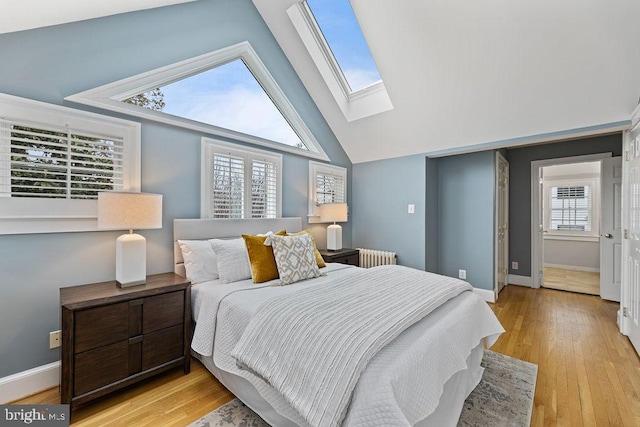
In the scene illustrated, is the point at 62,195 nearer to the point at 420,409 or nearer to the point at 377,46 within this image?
the point at 420,409

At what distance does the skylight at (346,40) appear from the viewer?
2949mm

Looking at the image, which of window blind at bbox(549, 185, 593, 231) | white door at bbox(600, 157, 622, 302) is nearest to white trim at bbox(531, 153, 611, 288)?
white door at bbox(600, 157, 622, 302)

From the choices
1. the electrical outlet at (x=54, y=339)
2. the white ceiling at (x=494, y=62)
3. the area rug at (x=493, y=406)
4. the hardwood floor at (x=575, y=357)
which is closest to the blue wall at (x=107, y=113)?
the electrical outlet at (x=54, y=339)

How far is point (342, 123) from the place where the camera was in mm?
4000

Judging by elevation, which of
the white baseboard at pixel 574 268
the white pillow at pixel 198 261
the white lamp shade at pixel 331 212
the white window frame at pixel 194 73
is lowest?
the white baseboard at pixel 574 268

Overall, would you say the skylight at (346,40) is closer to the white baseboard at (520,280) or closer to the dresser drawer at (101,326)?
the dresser drawer at (101,326)

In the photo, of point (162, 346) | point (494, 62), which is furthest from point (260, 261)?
point (494, 62)

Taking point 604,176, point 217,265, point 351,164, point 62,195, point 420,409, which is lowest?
point 420,409

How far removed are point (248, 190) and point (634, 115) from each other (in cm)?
374

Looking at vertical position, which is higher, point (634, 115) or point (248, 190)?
point (634, 115)

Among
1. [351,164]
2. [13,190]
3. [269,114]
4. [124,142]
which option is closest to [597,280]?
[351,164]

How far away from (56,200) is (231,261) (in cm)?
127

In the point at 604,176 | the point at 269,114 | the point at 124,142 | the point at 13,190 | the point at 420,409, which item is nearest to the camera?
the point at 420,409

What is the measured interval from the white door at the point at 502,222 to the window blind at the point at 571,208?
104 inches
